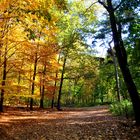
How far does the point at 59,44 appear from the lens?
34.8 m

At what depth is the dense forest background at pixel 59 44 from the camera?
39.6 feet

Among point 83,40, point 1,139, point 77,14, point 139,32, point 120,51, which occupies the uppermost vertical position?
point 77,14

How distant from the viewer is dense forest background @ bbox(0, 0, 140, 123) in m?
12.1

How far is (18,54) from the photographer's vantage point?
914 inches

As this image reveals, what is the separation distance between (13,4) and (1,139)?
5231 mm

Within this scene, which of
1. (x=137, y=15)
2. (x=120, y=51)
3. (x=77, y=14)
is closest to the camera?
(x=120, y=51)

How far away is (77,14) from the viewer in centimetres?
3447

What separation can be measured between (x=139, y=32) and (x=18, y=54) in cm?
1085

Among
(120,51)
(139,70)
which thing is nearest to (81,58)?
(139,70)

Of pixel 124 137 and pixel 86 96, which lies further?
pixel 86 96

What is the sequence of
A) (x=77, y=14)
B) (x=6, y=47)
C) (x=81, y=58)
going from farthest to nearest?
1. (x=81, y=58)
2. (x=77, y=14)
3. (x=6, y=47)

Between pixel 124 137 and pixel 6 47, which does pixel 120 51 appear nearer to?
pixel 124 137

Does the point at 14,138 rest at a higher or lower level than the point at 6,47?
lower

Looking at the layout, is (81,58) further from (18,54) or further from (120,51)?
(120,51)
